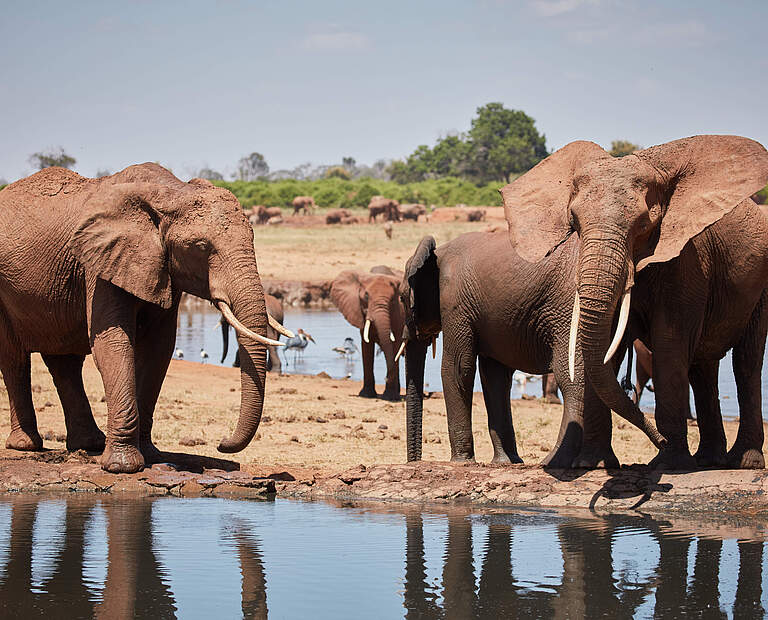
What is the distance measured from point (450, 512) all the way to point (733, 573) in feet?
7.06

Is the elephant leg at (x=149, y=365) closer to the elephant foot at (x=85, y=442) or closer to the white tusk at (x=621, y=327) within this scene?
the elephant foot at (x=85, y=442)

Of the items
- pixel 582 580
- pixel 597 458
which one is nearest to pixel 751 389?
pixel 597 458

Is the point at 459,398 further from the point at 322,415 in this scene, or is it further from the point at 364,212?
the point at 364,212

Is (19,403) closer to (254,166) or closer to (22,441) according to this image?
(22,441)

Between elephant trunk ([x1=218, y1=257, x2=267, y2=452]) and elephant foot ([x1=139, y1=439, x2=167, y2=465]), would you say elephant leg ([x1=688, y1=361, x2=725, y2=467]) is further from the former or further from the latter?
elephant foot ([x1=139, y1=439, x2=167, y2=465])

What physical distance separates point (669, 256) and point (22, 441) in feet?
18.4

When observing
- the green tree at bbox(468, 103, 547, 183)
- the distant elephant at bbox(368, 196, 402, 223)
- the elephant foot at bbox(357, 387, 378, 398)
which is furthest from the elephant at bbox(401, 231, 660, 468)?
the green tree at bbox(468, 103, 547, 183)

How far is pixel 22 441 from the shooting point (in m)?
10.1

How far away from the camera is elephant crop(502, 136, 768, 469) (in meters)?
7.18

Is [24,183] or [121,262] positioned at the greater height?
[24,183]

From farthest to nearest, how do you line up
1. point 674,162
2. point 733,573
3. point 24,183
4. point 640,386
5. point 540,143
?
point 540,143, point 640,386, point 24,183, point 674,162, point 733,573

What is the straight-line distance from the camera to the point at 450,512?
8172 mm

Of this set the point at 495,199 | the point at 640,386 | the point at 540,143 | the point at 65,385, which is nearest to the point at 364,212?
the point at 495,199

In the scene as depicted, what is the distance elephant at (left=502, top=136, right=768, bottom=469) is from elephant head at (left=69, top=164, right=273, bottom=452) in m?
1.94
